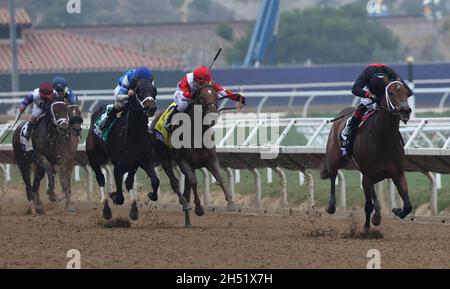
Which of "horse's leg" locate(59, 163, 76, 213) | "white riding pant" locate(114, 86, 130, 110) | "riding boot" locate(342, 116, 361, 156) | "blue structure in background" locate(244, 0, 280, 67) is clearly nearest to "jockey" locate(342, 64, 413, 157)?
"riding boot" locate(342, 116, 361, 156)

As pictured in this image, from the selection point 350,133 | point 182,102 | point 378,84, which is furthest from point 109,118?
point 378,84

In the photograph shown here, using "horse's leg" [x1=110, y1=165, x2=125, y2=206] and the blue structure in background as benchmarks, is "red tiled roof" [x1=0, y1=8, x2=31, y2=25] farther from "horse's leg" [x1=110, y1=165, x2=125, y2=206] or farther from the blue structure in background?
"horse's leg" [x1=110, y1=165, x2=125, y2=206]

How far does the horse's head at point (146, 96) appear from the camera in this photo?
11742 mm

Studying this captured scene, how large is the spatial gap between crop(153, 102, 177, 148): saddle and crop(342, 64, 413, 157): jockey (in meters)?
1.82

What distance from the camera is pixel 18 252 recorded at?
945 cm

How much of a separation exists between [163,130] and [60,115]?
75.4 inches

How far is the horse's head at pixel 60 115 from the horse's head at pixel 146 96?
2399mm

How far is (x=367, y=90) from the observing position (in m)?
11.4

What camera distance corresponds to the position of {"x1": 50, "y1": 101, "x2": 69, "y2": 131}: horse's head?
46.7 feet

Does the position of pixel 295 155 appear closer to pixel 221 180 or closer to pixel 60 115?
pixel 221 180

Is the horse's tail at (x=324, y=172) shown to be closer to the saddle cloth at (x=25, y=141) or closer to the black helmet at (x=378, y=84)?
the black helmet at (x=378, y=84)

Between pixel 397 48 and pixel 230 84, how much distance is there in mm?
24167

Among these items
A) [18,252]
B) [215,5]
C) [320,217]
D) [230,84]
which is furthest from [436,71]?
Answer: [215,5]

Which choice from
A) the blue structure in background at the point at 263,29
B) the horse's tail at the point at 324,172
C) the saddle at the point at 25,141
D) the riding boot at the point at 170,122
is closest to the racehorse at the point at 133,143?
the riding boot at the point at 170,122
